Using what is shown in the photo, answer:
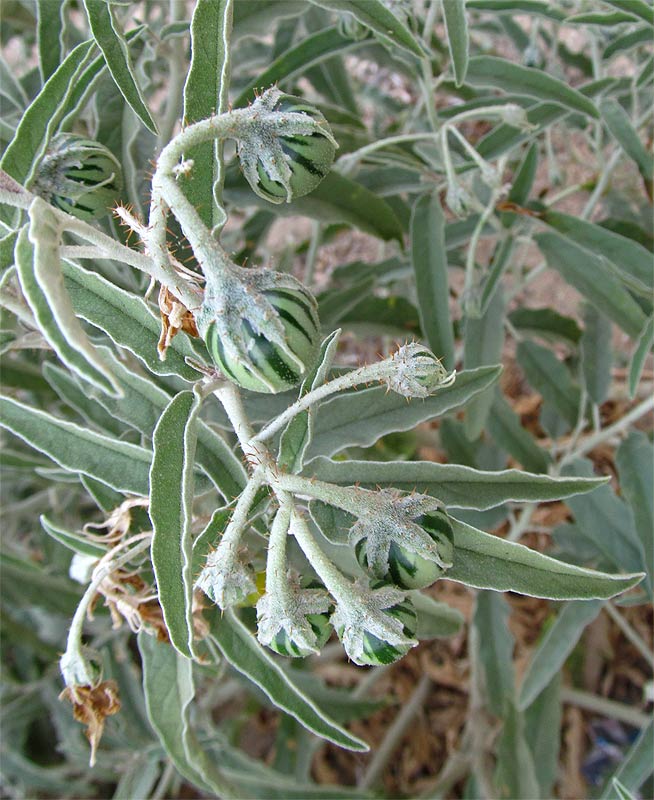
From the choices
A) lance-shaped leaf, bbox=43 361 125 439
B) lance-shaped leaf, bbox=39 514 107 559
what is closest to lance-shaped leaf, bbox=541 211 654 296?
lance-shaped leaf, bbox=43 361 125 439

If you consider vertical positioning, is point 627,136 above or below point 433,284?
above

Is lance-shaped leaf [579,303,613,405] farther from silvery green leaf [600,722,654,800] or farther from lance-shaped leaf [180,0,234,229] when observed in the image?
lance-shaped leaf [180,0,234,229]

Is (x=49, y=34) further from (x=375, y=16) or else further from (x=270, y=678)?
(x=270, y=678)

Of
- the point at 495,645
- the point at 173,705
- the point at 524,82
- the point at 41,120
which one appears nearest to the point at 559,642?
the point at 495,645

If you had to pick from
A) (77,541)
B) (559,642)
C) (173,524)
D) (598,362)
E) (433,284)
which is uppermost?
(173,524)

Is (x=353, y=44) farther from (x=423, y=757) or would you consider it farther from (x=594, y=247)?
(x=423, y=757)

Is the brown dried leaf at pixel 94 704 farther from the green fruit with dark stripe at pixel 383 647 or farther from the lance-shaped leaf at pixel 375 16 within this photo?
the lance-shaped leaf at pixel 375 16
